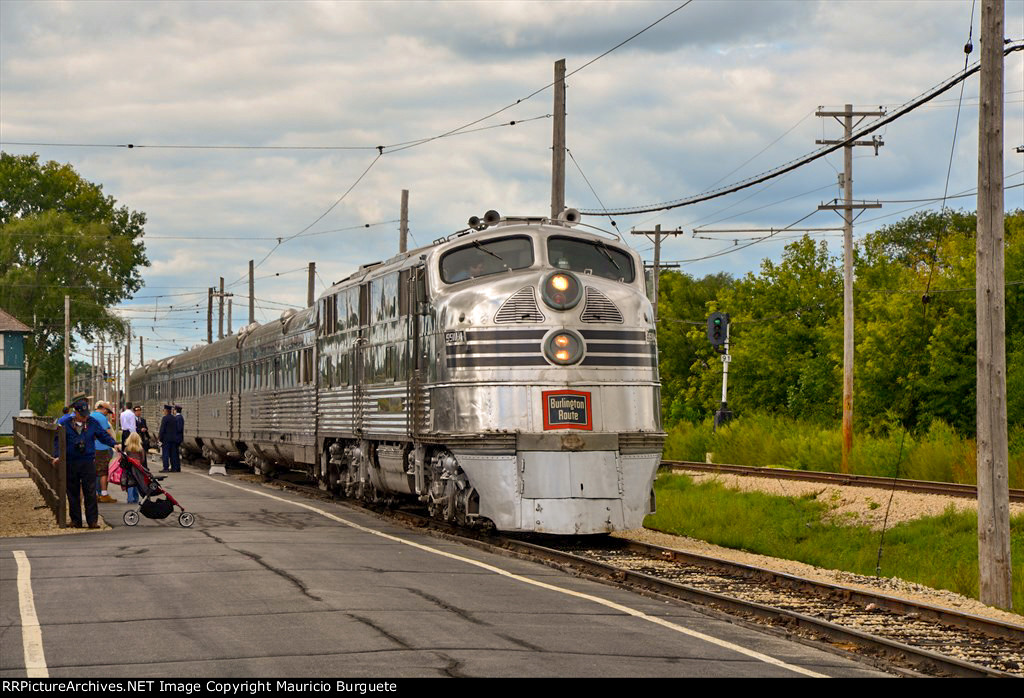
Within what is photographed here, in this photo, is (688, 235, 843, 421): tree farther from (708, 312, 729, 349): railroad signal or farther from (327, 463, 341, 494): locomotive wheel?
(327, 463, 341, 494): locomotive wheel

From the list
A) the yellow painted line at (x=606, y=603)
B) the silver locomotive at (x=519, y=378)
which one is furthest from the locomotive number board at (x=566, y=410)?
the yellow painted line at (x=606, y=603)

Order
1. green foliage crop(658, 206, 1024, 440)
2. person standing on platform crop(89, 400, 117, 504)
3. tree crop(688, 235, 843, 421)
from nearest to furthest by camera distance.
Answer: person standing on platform crop(89, 400, 117, 504) → green foliage crop(658, 206, 1024, 440) → tree crop(688, 235, 843, 421)

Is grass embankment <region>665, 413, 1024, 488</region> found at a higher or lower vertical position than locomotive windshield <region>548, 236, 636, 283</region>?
lower

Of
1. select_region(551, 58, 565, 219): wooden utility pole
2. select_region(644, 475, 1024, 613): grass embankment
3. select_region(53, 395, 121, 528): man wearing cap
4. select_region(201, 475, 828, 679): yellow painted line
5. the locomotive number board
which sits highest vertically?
select_region(551, 58, 565, 219): wooden utility pole

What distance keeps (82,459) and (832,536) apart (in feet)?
43.7

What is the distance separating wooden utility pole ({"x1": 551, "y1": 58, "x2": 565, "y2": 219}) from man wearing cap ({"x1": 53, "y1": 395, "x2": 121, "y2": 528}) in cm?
1047

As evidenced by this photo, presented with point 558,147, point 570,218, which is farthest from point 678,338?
point 570,218

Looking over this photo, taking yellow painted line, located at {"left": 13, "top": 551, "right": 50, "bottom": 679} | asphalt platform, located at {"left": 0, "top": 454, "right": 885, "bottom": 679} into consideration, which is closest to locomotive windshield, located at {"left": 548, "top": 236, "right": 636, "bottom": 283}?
asphalt platform, located at {"left": 0, "top": 454, "right": 885, "bottom": 679}

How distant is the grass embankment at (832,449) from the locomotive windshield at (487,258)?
934 cm

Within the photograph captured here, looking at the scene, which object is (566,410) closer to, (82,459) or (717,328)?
(82,459)

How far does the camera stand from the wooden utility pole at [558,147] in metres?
25.9

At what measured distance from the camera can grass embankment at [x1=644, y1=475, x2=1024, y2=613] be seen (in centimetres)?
1997

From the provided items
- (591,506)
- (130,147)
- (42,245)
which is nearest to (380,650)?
Answer: (591,506)

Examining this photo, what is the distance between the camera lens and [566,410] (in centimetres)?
1667
